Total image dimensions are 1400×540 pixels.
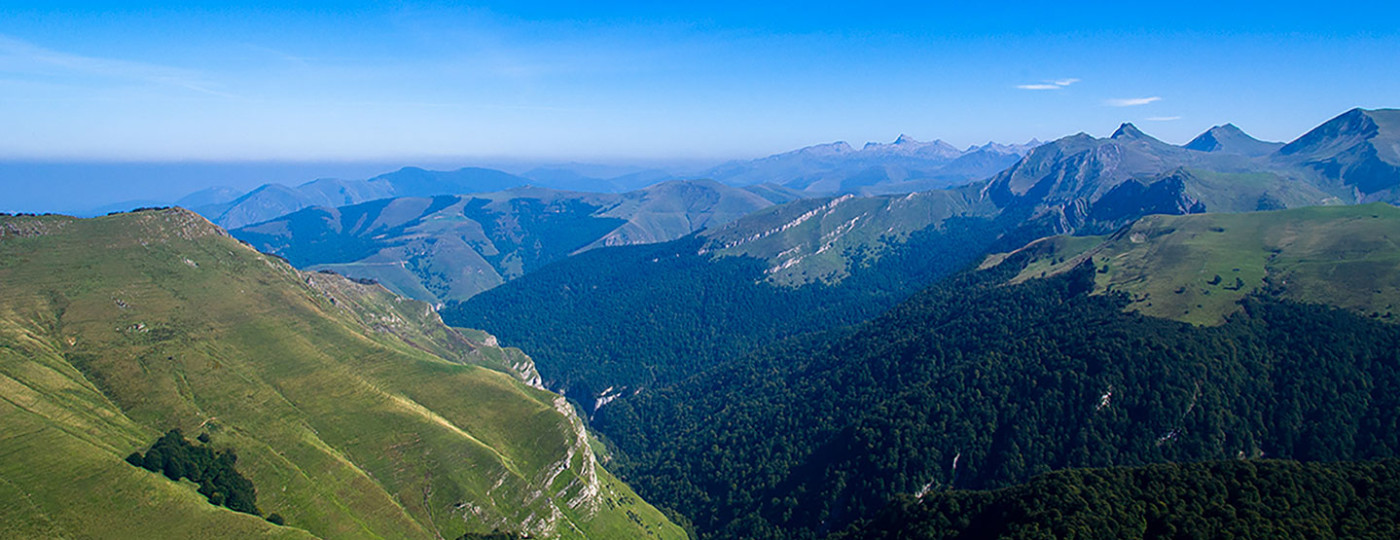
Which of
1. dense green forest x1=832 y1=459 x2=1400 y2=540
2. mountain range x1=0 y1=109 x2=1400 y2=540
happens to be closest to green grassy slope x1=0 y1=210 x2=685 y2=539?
mountain range x1=0 y1=109 x2=1400 y2=540

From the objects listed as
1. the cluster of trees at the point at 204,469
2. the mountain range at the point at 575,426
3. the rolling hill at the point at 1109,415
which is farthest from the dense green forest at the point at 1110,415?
the cluster of trees at the point at 204,469

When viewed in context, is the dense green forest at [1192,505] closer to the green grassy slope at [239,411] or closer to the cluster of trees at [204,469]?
the green grassy slope at [239,411]

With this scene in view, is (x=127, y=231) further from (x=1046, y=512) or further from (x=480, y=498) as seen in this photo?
(x=1046, y=512)

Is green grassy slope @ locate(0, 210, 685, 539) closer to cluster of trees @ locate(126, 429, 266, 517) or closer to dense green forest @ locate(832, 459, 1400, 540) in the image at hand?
cluster of trees @ locate(126, 429, 266, 517)

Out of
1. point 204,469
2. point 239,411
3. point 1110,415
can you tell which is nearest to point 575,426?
point 239,411

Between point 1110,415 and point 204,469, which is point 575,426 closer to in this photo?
point 204,469
